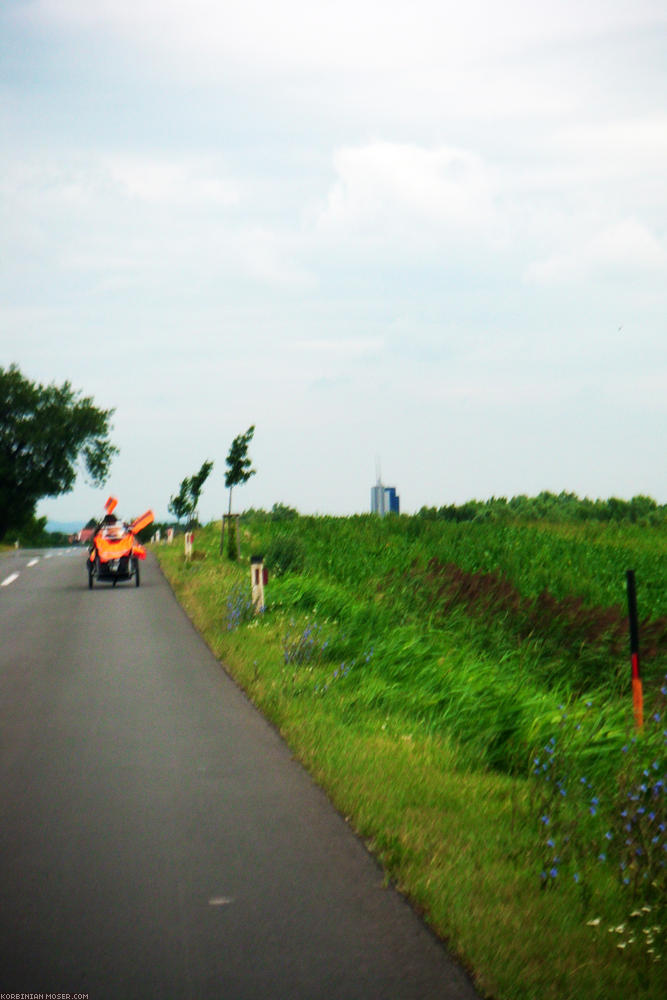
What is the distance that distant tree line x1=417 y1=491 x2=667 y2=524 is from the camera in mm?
35969

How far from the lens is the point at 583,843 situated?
5.40 meters

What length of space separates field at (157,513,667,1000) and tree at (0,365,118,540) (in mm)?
53322

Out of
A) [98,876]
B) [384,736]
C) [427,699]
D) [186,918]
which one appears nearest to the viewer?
[186,918]

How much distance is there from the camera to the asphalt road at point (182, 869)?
3936mm

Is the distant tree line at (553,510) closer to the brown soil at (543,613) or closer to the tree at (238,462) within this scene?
the tree at (238,462)

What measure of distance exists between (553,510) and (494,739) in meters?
30.9

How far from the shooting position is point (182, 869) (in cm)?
518

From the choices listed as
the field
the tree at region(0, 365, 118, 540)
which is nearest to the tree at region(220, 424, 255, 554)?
the field

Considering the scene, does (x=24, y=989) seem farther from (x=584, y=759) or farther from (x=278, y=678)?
(x=278, y=678)

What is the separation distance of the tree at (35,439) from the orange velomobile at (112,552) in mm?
47064

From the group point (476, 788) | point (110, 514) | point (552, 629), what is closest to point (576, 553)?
point (552, 629)

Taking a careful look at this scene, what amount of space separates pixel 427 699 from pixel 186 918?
5.07 meters

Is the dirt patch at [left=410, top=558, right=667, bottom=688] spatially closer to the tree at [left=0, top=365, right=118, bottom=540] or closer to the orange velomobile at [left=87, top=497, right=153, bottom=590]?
the orange velomobile at [left=87, top=497, right=153, bottom=590]

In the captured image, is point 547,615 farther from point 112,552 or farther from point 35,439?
point 35,439
